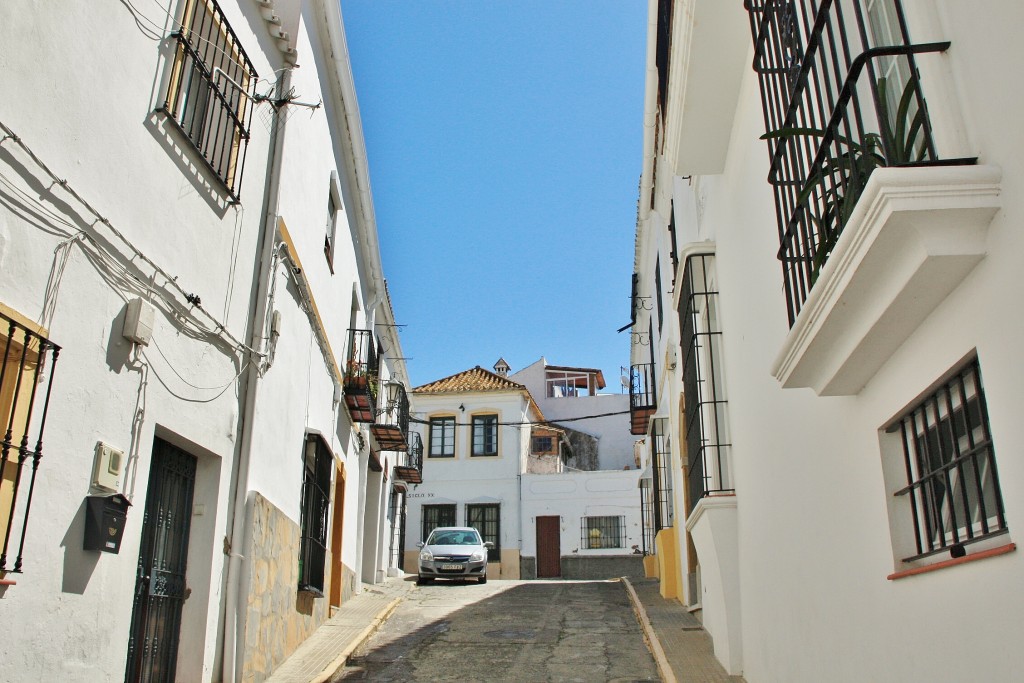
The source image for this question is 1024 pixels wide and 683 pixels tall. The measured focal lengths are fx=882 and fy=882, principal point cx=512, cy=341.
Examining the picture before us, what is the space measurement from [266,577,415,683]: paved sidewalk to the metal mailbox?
10.0 feet

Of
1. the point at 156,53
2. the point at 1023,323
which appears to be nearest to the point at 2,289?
the point at 156,53

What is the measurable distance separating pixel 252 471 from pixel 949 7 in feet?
20.3

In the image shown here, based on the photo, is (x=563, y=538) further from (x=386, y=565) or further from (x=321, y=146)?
(x=321, y=146)

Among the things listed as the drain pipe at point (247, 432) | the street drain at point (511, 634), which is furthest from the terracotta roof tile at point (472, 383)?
the drain pipe at point (247, 432)

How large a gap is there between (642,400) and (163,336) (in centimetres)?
1341

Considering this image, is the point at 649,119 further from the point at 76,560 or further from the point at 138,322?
the point at 76,560

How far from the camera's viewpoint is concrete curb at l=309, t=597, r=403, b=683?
804cm

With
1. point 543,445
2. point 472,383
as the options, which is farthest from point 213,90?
point 543,445

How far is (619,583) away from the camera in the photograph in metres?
18.1

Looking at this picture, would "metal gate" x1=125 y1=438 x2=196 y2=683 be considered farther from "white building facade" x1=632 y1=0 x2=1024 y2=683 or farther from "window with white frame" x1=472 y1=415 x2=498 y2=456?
"window with white frame" x1=472 y1=415 x2=498 y2=456

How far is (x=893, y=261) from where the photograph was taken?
2.99 meters

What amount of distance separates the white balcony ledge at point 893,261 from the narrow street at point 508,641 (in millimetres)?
5557

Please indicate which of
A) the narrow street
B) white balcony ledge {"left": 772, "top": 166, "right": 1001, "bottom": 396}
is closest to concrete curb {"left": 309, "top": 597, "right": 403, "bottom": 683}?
the narrow street

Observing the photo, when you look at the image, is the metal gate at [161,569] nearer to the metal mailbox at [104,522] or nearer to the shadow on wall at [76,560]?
the metal mailbox at [104,522]
